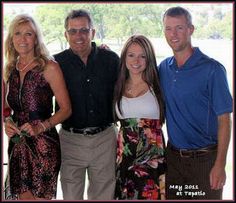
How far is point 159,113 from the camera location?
2379 mm

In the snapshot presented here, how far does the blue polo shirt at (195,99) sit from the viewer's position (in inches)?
86.0

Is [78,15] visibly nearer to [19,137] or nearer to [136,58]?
[136,58]

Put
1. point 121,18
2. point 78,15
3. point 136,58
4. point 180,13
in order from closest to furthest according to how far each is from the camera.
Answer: point 180,13, point 136,58, point 78,15, point 121,18

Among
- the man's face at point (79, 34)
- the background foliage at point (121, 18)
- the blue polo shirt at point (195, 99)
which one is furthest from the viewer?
the background foliage at point (121, 18)

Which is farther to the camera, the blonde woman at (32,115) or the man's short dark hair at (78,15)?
the man's short dark hair at (78,15)

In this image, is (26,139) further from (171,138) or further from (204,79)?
(204,79)

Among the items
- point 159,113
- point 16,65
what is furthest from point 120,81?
point 16,65

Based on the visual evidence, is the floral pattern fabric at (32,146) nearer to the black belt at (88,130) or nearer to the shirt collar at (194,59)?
the black belt at (88,130)

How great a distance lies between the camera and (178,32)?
2.28 metres

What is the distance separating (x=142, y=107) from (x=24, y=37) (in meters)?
0.80

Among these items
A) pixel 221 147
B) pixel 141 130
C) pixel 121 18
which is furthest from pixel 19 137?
pixel 121 18

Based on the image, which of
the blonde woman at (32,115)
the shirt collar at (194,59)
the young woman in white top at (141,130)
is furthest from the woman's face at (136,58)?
the blonde woman at (32,115)

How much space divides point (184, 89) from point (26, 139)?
3.16 ft

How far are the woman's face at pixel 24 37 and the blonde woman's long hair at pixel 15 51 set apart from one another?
0.02 metres
